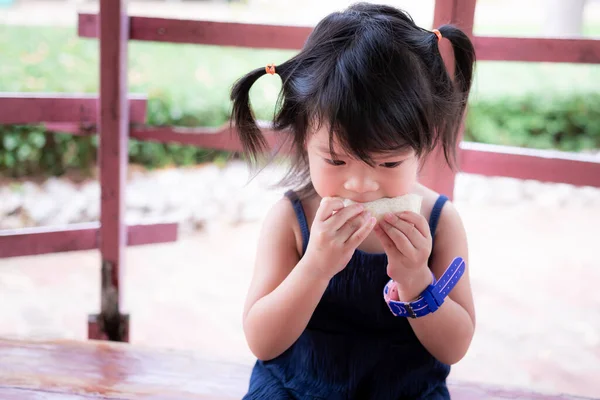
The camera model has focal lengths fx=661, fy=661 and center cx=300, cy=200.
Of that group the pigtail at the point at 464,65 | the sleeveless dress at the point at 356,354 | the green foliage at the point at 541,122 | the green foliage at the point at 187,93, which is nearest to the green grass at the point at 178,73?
the green foliage at the point at 187,93

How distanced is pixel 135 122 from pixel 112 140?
225 mm

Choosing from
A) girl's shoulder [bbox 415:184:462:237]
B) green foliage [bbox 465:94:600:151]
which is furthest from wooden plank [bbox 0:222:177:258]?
green foliage [bbox 465:94:600:151]

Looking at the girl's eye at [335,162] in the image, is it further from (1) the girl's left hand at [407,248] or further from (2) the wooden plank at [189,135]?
(2) the wooden plank at [189,135]

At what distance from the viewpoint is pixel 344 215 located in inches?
52.2

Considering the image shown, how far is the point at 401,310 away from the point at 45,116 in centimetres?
158

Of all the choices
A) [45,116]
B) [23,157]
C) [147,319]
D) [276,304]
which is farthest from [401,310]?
[23,157]

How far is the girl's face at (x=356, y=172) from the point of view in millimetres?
1354

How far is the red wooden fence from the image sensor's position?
2084mm

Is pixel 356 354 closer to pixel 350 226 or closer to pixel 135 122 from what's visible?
pixel 350 226

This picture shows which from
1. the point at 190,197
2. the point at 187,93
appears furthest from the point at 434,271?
the point at 187,93

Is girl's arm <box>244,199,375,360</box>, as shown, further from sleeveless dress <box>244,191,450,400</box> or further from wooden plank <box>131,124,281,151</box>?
wooden plank <box>131,124,281,151</box>

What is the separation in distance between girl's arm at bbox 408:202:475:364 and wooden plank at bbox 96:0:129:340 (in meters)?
1.18

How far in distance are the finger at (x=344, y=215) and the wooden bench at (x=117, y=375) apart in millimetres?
723

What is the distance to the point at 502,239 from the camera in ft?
18.1
